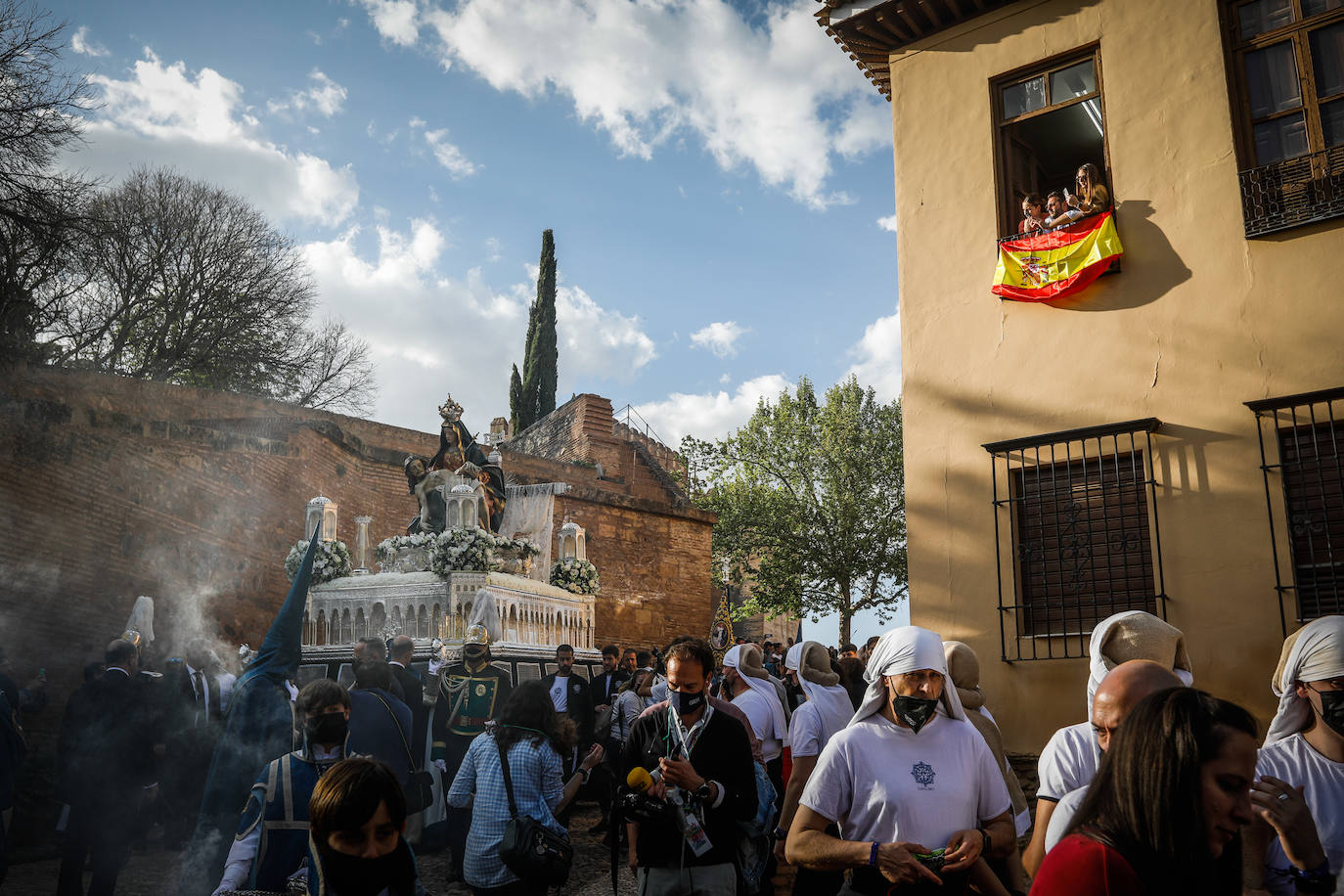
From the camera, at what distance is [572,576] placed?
1223 cm

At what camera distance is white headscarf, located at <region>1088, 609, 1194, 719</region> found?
379 centimetres

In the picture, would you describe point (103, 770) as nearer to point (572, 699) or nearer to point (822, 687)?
point (572, 699)

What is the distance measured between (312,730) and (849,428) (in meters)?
26.2

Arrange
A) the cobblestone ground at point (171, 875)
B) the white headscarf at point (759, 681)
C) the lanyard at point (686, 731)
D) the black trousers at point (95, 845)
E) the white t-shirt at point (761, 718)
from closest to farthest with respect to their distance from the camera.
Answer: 1. the lanyard at point (686, 731)
2. the white t-shirt at point (761, 718)
3. the white headscarf at point (759, 681)
4. the black trousers at point (95, 845)
5. the cobblestone ground at point (171, 875)

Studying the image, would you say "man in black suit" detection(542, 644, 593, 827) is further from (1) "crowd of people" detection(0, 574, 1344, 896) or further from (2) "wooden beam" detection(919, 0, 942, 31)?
→ (2) "wooden beam" detection(919, 0, 942, 31)

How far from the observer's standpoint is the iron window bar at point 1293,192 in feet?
24.5

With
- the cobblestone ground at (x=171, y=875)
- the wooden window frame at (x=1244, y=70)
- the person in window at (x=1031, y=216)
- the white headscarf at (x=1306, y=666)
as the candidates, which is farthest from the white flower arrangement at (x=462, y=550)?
the white headscarf at (x=1306, y=666)

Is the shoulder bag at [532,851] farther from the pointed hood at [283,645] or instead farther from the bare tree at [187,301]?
the bare tree at [187,301]

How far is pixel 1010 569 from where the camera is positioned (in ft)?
27.8

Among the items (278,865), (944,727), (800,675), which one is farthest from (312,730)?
(800,675)

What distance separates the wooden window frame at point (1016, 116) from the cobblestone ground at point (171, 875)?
6.65 meters

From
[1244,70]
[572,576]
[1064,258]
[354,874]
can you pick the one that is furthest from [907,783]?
[572,576]

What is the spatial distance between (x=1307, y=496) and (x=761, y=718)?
4467mm

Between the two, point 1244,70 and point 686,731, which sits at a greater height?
point 1244,70
